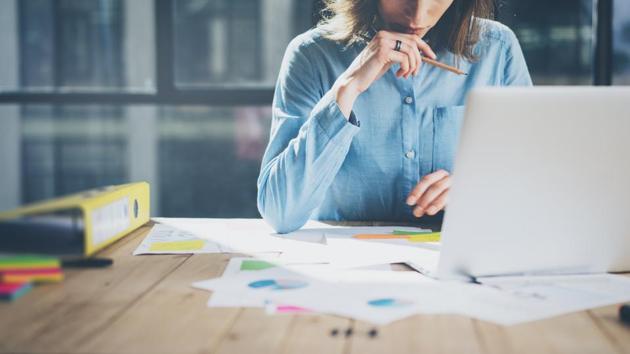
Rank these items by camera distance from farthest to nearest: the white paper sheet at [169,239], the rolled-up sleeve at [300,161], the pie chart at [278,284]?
the rolled-up sleeve at [300,161], the white paper sheet at [169,239], the pie chart at [278,284]

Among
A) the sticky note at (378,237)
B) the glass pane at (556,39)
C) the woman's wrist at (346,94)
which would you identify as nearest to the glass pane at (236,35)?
the glass pane at (556,39)

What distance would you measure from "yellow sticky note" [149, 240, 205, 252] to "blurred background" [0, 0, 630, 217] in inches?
171

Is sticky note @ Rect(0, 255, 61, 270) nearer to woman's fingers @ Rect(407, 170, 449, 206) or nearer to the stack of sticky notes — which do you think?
the stack of sticky notes

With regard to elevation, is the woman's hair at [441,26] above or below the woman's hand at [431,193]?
above

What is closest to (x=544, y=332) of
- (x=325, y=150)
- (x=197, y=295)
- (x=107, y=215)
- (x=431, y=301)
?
(x=431, y=301)

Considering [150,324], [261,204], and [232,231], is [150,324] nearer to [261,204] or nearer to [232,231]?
[232,231]

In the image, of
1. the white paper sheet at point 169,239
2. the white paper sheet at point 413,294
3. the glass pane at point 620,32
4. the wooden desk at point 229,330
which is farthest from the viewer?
the glass pane at point 620,32

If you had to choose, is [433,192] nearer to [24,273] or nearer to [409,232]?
[409,232]

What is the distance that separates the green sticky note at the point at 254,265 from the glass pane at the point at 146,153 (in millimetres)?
5121

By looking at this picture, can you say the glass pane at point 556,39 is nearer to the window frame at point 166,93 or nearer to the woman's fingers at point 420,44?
the window frame at point 166,93

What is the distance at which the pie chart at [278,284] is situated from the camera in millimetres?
1015

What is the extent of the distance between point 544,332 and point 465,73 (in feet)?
4.10

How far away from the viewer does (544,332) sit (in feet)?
2.76

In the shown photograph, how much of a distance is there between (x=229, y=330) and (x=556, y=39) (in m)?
7.15
